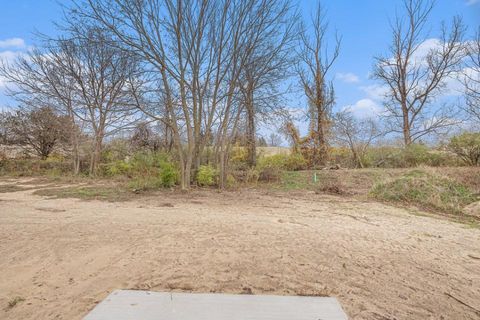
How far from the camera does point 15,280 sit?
7.89ft

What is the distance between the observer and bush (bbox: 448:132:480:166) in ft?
32.6

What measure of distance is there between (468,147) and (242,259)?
10661 mm

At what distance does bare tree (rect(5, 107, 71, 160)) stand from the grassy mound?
1285cm

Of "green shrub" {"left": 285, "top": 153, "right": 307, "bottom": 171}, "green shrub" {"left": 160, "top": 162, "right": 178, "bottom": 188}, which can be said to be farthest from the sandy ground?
"green shrub" {"left": 285, "top": 153, "right": 307, "bottom": 171}

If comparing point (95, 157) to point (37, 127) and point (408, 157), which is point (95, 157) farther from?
point (408, 157)

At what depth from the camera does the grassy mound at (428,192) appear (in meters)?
6.05

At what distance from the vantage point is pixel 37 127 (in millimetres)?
13734

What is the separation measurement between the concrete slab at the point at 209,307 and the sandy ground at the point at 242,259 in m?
0.15

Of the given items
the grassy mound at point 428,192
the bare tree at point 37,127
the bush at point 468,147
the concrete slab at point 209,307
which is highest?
the bare tree at point 37,127

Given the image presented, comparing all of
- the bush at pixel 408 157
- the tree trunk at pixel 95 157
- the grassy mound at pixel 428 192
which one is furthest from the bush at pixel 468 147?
the tree trunk at pixel 95 157

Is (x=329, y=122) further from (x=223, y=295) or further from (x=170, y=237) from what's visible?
(x=223, y=295)

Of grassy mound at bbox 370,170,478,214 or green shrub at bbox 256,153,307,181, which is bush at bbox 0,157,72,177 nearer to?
green shrub at bbox 256,153,307,181

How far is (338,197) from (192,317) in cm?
599

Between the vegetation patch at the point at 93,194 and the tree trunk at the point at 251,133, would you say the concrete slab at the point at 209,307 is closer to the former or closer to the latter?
the vegetation patch at the point at 93,194
